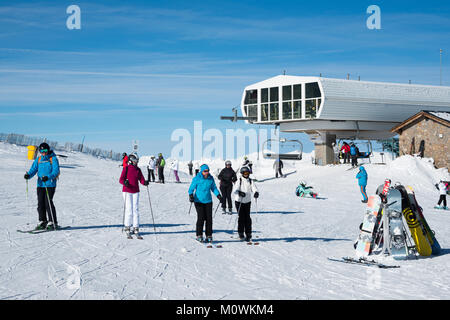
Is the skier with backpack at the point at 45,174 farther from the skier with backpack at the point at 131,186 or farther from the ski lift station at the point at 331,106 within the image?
the ski lift station at the point at 331,106

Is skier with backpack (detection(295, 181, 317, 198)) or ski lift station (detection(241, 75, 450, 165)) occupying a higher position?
ski lift station (detection(241, 75, 450, 165))

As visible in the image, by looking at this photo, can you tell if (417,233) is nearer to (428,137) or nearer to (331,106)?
(428,137)

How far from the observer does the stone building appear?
31797mm

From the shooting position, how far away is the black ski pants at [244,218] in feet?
35.1

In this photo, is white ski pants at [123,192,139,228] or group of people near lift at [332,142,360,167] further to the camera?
group of people near lift at [332,142,360,167]

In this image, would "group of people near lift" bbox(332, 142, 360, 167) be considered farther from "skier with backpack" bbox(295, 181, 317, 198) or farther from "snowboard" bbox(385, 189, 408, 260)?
"snowboard" bbox(385, 189, 408, 260)

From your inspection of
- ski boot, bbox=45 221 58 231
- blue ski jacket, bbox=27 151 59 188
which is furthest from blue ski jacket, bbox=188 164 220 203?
ski boot, bbox=45 221 58 231

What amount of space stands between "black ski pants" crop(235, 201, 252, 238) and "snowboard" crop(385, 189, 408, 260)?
107 inches

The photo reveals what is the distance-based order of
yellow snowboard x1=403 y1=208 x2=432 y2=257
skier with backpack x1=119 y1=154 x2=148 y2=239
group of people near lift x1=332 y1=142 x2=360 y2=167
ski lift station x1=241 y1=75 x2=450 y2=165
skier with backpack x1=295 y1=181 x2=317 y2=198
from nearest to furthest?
1. yellow snowboard x1=403 y1=208 x2=432 y2=257
2. skier with backpack x1=119 y1=154 x2=148 y2=239
3. skier with backpack x1=295 y1=181 x2=317 y2=198
4. group of people near lift x1=332 y1=142 x2=360 y2=167
5. ski lift station x1=241 y1=75 x2=450 y2=165

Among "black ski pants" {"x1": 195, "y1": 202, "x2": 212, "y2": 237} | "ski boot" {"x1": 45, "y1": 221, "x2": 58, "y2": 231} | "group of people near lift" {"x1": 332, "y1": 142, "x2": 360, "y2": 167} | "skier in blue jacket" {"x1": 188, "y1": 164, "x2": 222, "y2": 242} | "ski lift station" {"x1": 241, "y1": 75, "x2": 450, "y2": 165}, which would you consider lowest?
"ski boot" {"x1": 45, "y1": 221, "x2": 58, "y2": 231}

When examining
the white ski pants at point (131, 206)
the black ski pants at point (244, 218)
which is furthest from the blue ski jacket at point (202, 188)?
the white ski pants at point (131, 206)

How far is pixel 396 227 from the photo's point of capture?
380 inches
